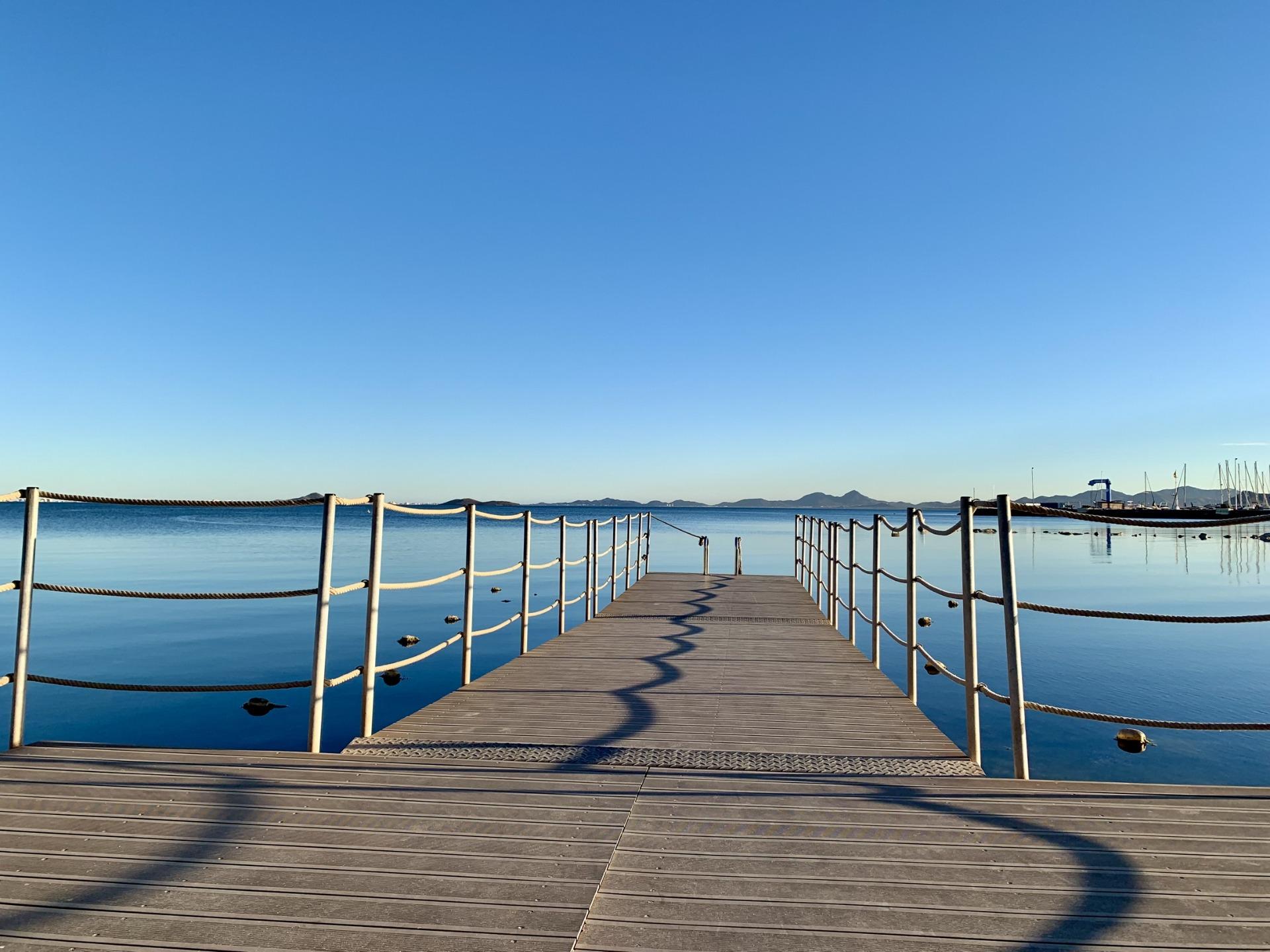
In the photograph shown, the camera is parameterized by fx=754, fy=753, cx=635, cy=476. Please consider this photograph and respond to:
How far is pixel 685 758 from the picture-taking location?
3.09 m

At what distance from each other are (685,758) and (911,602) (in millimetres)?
2398

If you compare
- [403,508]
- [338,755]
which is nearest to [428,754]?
[338,755]

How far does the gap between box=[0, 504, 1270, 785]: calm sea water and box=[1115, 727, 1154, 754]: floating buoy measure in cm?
9

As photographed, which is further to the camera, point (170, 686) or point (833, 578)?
point (833, 578)

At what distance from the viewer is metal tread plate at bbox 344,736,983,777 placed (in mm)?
2979

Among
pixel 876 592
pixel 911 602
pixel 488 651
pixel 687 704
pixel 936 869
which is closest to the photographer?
pixel 936 869

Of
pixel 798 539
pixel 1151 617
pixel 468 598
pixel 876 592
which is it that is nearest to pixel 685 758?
pixel 1151 617

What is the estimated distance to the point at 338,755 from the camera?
3016 millimetres

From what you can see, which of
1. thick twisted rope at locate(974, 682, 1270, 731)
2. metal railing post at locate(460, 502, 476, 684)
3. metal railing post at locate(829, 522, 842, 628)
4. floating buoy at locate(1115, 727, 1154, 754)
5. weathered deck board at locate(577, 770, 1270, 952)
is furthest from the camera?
metal railing post at locate(829, 522, 842, 628)

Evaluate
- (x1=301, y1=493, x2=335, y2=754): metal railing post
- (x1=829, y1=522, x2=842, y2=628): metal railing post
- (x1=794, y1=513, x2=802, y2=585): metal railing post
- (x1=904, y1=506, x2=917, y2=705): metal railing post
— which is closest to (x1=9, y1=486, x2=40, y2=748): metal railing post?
(x1=301, y1=493, x2=335, y2=754): metal railing post

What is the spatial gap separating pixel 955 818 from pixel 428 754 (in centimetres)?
203

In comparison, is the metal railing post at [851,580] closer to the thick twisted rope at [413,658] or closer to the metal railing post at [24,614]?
the thick twisted rope at [413,658]

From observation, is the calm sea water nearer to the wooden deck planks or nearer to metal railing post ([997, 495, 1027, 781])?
metal railing post ([997, 495, 1027, 781])

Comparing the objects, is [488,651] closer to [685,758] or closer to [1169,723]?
[685,758]
